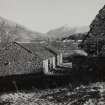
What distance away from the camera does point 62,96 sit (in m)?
21.6

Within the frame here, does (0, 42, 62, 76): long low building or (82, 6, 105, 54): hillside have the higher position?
(82, 6, 105, 54): hillside

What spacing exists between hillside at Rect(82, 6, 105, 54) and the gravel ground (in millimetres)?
5734

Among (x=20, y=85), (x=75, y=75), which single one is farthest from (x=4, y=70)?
(x=75, y=75)

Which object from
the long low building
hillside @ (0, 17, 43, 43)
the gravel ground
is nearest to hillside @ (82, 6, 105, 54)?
the gravel ground

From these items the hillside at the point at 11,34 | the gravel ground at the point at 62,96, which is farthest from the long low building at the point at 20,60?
the hillside at the point at 11,34

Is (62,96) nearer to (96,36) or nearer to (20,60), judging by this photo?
(96,36)

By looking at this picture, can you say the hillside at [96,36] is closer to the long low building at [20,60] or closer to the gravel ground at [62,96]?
the gravel ground at [62,96]

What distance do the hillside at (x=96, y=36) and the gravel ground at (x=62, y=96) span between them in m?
5.73

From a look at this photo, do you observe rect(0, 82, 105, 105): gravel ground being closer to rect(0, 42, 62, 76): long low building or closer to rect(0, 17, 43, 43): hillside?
rect(0, 42, 62, 76): long low building

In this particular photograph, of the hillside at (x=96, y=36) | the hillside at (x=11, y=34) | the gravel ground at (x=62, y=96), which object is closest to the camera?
the gravel ground at (x=62, y=96)

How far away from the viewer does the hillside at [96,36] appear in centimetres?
2914

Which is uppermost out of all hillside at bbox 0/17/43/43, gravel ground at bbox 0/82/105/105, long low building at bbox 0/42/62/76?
hillside at bbox 0/17/43/43

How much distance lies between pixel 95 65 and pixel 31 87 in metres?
7.10

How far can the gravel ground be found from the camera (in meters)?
19.1
